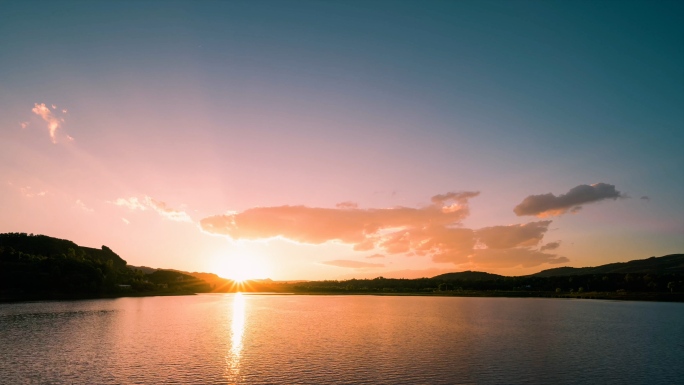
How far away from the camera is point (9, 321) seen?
81.1 m

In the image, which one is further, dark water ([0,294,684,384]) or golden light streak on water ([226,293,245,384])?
golden light streak on water ([226,293,245,384])

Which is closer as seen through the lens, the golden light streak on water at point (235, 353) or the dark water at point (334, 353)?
the dark water at point (334, 353)

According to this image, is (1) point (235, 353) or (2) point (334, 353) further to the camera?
(1) point (235, 353)

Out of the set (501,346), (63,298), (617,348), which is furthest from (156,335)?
(63,298)

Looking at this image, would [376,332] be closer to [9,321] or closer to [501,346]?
[501,346]

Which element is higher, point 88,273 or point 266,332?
point 88,273

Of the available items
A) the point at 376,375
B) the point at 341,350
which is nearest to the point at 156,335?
the point at 341,350

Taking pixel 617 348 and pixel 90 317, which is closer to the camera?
pixel 617 348

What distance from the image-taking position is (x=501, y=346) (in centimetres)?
6031

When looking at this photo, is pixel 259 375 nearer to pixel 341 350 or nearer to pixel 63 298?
pixel 341 350

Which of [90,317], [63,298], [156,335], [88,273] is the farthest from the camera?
[88,273]

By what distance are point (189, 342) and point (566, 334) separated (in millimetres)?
67764

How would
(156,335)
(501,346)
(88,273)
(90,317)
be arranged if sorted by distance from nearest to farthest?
1. (501,346)
2. (156,335)
3. (90,317)
4. (88,273)

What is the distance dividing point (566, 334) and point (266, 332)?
56967mm
